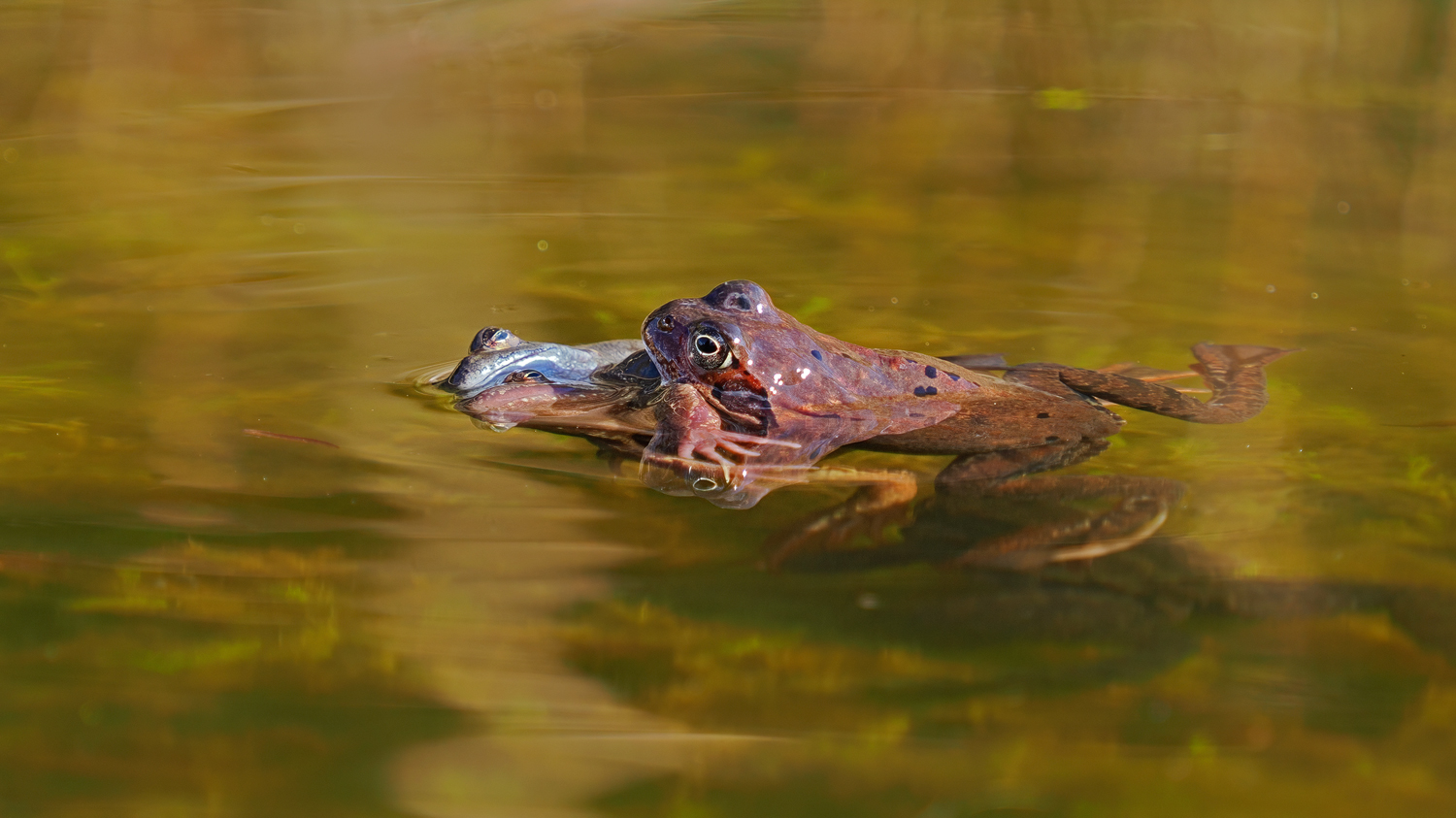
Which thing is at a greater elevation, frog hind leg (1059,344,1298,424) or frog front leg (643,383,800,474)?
frog hind leg (1059,344,1298,424)

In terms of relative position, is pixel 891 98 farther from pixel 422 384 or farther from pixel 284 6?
pixel 422 384

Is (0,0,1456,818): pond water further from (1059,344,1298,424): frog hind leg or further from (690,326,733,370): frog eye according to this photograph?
(690,326,733,370): frog eye

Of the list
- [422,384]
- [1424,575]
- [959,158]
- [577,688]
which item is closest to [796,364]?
[422,384]

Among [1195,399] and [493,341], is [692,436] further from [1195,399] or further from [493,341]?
[1195,399]

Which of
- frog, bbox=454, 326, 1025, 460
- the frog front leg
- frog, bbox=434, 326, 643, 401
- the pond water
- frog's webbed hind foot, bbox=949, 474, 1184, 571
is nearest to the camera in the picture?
the pond water

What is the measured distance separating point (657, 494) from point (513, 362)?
99 centimetres

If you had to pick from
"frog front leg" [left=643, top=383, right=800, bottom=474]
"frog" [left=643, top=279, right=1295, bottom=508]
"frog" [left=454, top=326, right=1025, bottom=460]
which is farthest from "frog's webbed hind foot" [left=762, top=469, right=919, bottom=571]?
"frog" [left=454, top=326, right=1025, bottom=460]

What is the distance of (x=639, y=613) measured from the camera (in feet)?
10.3

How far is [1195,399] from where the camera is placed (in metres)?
4.43

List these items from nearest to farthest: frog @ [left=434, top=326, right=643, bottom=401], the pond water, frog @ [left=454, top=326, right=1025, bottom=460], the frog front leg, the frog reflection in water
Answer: the pond water, the frog reflection in water, the frog front leg, frog @ [left=454, top=326, right=1025, bottom=460], frog @ [left=434, top=326, right=643, bottom=401]

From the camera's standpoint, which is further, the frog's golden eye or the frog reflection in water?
the frog's golden eye

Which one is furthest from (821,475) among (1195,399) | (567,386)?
(1195,399)

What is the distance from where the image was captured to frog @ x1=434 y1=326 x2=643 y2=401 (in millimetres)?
4441

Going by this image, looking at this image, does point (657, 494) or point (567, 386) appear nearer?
point (657, 494)
